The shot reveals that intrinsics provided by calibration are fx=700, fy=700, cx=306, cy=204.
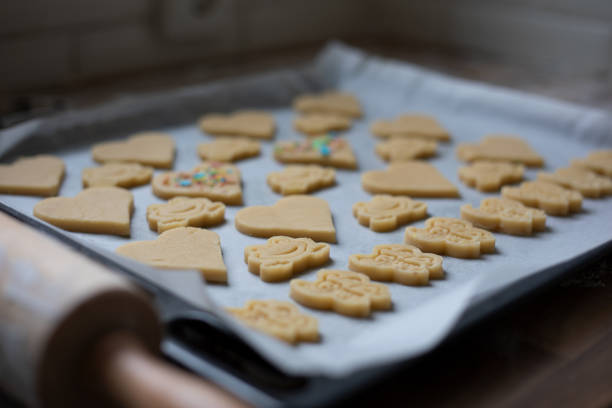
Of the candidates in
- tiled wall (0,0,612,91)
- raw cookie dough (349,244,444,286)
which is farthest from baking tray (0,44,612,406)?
tiled wall (0,0,612,91)

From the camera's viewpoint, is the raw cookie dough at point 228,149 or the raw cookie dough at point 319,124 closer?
the raw cookie dough at point 228,149

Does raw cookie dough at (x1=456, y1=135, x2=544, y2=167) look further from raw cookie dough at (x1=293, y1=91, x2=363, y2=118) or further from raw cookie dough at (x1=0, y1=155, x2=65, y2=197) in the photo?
raw cookie dough at (x1=0, y1=155, x2=65, y2=197)

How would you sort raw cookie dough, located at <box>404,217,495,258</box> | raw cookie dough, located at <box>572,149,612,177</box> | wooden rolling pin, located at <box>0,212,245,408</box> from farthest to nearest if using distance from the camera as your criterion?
1. raw cookie dough, located at <box>572,149,612,177</box>
2. raw cookie dough, located at <box>404,217,495,258</box>
3. wooden rolling pin, located at <box>0,212,245,408</box>

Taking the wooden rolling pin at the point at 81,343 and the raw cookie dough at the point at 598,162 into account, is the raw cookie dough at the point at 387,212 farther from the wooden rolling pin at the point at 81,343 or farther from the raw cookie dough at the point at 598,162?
the wooden rolling pin at the point at 81,343

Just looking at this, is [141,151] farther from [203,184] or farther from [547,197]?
[547,197]

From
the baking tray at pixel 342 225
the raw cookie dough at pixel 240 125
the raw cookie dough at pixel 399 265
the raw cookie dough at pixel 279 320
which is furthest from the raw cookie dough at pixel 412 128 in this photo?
the raw cookie dough at pixel 279 320

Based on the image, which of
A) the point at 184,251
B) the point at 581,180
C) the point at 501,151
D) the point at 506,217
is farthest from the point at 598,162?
the point at 184,251

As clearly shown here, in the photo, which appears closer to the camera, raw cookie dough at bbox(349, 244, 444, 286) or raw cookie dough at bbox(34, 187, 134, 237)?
raw cookie dough at bbox(349, 244, 444, 286)
